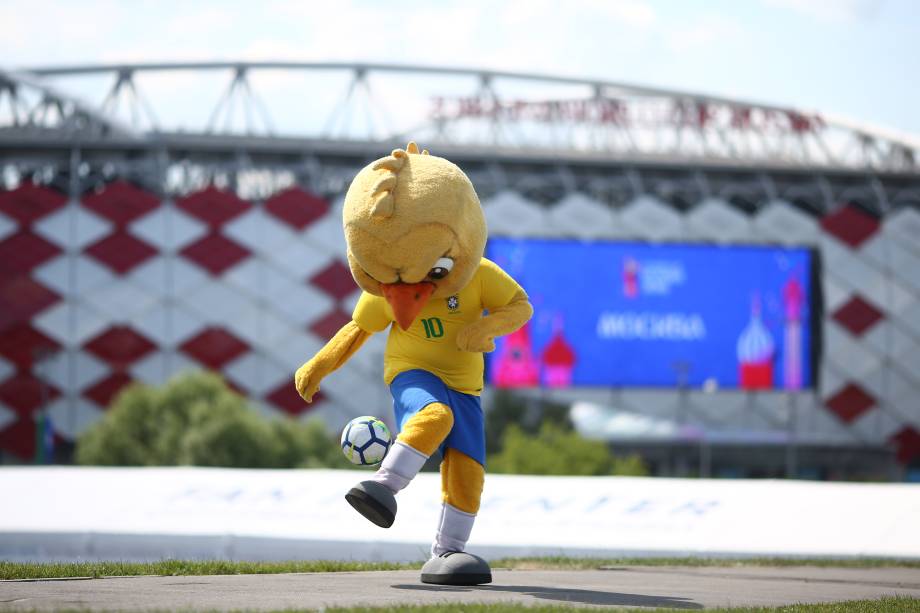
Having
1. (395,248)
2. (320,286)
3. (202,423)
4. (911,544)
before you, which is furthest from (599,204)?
(395,248)

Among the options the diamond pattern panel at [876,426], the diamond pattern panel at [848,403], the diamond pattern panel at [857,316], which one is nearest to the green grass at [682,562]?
the diamond pattern panel at [848,403]

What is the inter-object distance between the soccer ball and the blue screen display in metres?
38.7

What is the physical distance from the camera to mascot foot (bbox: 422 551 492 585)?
23.1 feet

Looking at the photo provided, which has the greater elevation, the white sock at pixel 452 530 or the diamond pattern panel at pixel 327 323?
the diamond pattern panel at pixel 327 323

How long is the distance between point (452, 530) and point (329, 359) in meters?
1.22

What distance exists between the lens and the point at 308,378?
7.68m

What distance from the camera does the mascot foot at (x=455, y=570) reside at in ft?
23.1

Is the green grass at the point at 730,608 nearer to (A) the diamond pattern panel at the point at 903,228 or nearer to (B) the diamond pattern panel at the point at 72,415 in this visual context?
(B) the diamond pattern panel at the point at 72,415

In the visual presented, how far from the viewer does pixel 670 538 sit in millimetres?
10656

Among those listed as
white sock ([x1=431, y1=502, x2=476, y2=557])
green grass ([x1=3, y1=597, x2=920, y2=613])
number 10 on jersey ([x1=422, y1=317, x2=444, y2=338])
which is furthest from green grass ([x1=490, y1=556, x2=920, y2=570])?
green grass ([x1=3, y1=597, x2=920, y2=613])

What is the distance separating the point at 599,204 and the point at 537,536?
3816 cm

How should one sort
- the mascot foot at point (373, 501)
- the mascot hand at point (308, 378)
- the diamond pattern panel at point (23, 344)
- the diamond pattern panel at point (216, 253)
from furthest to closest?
the diamond pattern panel at point (216, 253)
the diamond pattern panel at point (23, 344)
the mascot hand at point (308, 378)
the mascot foot at point (373, 501)

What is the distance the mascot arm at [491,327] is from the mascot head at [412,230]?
0.79ft

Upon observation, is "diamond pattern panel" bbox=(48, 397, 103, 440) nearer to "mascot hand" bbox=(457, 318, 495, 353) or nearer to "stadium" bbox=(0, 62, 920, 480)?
"stadium" bbox=(0, 62, 920, 480)
